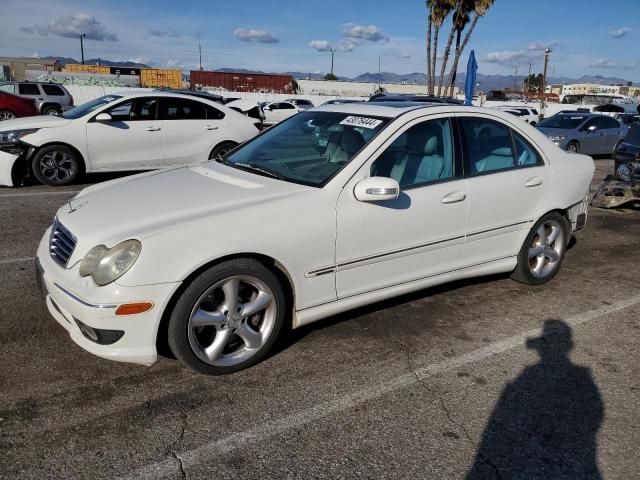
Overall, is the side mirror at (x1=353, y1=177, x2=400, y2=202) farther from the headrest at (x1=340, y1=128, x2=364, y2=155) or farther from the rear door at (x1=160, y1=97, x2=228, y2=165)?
the rear door at (x1=160, y1=97, x2=228, y2=165)

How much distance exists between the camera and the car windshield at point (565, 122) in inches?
632

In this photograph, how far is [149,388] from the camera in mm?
3080

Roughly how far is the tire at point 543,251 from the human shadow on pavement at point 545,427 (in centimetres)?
123

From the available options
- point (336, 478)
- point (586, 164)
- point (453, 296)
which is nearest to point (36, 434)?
point (336, 478)

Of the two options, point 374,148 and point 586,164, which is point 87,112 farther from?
point 586,164

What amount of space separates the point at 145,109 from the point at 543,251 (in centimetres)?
684

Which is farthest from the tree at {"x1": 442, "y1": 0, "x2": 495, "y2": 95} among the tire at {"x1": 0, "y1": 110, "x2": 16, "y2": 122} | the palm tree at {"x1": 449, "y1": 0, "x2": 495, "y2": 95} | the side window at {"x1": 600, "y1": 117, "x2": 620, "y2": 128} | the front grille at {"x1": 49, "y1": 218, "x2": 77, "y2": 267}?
the front grille at {"x1": 49, "y1": 218, "x2": 77, "y2": 267}

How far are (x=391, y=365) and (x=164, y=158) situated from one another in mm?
6952

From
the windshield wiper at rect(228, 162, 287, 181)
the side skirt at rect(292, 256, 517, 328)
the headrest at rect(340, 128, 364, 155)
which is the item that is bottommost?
the side skirt at rect(292, 256, 517, 328)

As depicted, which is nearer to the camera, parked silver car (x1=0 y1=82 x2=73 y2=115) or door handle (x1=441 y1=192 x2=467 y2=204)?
door handle (x1=441 y1=192 x2=467 y2=204)

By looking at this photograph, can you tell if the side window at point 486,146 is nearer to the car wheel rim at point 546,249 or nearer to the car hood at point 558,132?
the car wheel rim at point 546,249

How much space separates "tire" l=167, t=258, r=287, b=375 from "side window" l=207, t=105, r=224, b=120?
6984 mm

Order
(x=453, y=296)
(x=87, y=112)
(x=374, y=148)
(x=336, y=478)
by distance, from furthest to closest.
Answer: (x=87, y=112) → (x=453, y=296) → (x=374, y=148) → (x=336, y=478)

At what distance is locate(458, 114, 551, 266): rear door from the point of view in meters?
4.16
